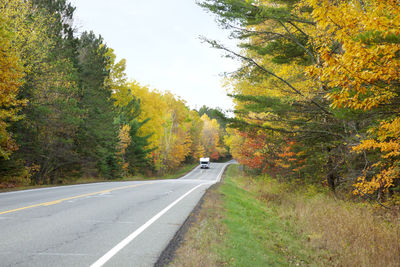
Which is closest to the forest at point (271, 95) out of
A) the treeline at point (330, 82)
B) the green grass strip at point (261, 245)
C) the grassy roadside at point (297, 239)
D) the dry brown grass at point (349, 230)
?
the treeline at point (330, 82)

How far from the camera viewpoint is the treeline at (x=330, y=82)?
5176 mm

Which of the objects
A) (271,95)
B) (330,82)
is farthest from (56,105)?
(330,82)

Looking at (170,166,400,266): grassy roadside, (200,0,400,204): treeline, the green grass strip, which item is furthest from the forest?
the green grass strip

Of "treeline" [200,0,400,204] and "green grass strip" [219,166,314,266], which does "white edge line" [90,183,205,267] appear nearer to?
"green grass strip" [219,166,314,266]

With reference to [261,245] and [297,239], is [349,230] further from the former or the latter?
[261,245]

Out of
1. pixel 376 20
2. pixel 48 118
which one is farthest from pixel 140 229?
pixel 48 118

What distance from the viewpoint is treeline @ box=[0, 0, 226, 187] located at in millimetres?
14930

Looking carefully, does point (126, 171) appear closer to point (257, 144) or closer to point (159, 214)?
point (257, 144)

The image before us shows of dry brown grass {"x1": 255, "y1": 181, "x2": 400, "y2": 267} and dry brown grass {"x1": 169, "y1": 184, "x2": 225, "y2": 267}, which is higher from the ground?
dry brown grass {"x1": 169, "y1": 184, "x2": 225, "y2": 267}

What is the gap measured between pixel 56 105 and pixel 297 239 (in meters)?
16.9

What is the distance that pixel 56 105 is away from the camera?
18.7 m

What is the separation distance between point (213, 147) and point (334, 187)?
227ft

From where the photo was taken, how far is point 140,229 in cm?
605

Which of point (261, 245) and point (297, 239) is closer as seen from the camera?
point (261, 245)
